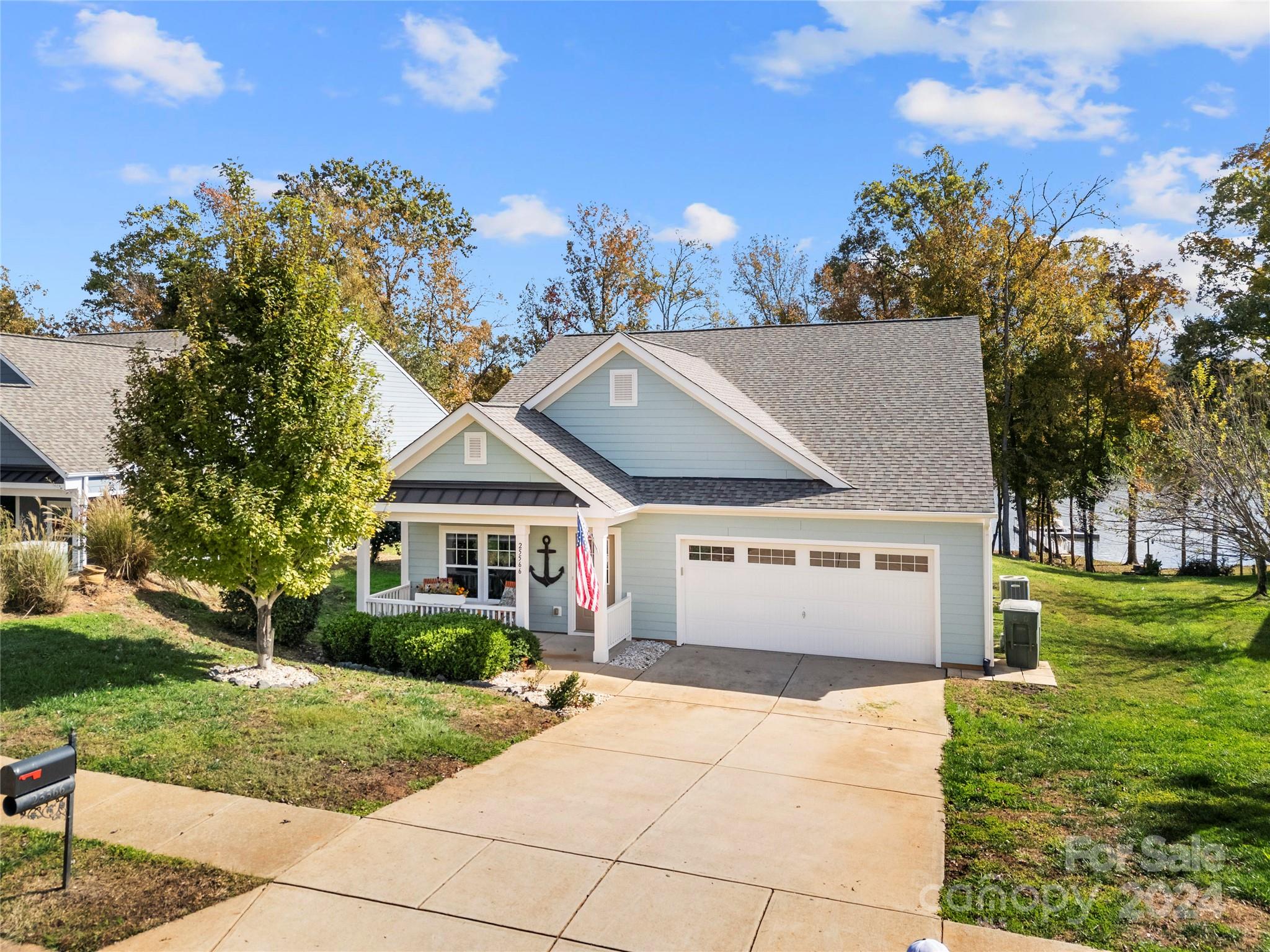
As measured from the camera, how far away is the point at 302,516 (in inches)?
A: 444

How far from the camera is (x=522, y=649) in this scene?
13.3 meters

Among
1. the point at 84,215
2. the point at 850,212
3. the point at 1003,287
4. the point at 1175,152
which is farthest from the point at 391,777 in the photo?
the point at 850,212

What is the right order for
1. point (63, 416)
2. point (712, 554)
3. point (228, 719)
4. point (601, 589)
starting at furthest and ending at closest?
1. point (63, 416)
2. point (712, 554)
3. point (601, 589)
4. point (228, 719)

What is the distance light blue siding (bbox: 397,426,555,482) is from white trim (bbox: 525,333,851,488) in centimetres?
269

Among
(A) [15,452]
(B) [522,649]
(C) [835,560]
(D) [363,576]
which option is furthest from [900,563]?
(A) [15,452]

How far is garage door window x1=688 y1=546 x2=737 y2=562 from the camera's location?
15.2 metres

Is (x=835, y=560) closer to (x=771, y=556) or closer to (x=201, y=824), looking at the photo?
(x=771, y=556)

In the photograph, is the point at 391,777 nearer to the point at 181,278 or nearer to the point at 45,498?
the point at 181,278

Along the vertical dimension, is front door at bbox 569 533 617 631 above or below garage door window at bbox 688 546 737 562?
below

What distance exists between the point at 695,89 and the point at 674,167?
7570mm

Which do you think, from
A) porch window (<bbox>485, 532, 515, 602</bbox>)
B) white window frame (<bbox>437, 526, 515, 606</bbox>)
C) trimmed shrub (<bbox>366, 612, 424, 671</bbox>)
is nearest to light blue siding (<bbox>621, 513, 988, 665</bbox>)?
porch window (<bbox>485, 532, 515, 602</bbox>)

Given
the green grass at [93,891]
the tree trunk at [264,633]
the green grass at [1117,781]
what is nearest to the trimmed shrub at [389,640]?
the tree trunk at [264,633]

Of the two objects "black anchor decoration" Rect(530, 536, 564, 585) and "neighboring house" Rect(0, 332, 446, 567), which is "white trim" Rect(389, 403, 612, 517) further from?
"black anchor decoration" Rect(530, 536, 564, 585)

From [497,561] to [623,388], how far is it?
4409 millimetres
